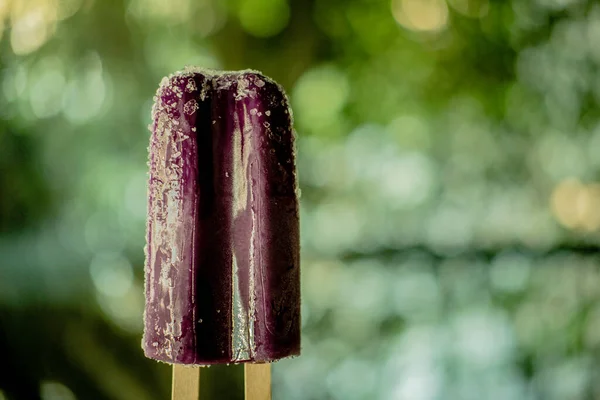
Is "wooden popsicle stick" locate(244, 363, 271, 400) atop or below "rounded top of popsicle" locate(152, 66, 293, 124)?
below

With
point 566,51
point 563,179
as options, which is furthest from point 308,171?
point 566,51

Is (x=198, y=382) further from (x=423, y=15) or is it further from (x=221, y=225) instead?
(x=423, y=15)

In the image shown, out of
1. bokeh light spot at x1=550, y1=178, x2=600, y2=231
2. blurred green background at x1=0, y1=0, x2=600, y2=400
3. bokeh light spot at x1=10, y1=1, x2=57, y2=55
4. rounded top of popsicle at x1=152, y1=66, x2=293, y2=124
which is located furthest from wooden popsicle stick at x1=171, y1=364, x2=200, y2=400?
bokeh light spot at x1=10, y1=1, x2=57, y2=55

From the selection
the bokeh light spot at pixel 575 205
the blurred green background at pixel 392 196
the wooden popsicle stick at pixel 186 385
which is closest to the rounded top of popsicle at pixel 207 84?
the wooden popsicle stick at pixel 186 385

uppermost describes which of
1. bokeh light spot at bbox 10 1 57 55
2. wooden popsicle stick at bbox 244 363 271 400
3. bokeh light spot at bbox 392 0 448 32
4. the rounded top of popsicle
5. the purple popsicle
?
bokeh light spot at bbox 10 1 57 55

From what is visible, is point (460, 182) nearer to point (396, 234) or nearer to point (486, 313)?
point (396, 234)

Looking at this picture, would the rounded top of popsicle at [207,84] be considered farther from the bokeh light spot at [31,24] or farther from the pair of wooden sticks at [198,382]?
the bokeh light spot at [31,24]

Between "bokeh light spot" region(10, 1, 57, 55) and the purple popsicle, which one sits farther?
"bokeh light spot" region(10, 1, 57, 55)

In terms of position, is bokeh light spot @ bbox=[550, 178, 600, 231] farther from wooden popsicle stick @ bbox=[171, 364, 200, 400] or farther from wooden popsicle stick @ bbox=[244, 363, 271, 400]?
wooden popsicle stick @ bbox=[171, 364, 200, 400]
